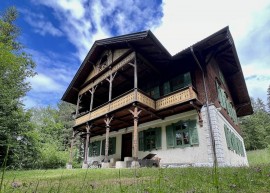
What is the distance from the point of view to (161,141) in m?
13.4

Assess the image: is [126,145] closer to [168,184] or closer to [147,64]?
[147,64]

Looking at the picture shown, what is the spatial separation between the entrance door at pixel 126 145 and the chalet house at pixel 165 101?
84mm

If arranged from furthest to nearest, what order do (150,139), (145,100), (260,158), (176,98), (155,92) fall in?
(260,158) < (155,92) < (150,139) < (145,100) < (176,98)

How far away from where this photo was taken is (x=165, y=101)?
1230 cm

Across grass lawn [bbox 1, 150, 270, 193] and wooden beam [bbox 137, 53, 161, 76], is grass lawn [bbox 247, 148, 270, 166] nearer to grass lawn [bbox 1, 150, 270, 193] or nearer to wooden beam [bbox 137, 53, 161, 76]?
wooden beam [bbox 137, 53, 161, 76]

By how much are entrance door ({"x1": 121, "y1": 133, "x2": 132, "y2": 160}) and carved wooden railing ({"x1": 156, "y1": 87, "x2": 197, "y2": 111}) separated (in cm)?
541

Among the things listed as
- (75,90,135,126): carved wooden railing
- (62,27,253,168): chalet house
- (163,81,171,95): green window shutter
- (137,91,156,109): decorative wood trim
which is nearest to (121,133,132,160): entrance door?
(62,27,253,168): chalet house

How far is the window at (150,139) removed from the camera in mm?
13646

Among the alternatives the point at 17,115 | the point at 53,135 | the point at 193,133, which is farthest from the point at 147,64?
the point at 53,135

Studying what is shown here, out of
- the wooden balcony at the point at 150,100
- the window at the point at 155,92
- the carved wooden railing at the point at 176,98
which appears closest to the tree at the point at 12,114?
the wooden balcony at the point at 150,100

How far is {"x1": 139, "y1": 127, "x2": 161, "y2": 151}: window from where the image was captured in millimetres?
13646

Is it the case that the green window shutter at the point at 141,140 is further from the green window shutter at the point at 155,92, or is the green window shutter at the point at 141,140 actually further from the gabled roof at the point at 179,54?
the gabled roof at the point at 179,54

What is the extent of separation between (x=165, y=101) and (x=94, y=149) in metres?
11.5

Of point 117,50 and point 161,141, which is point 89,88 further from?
point 161,141
